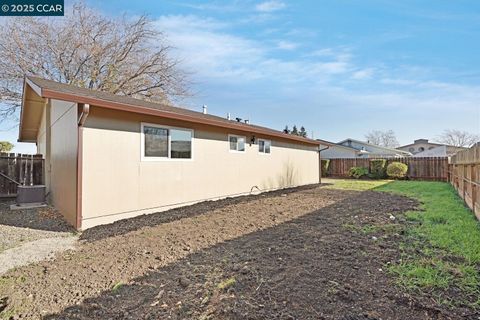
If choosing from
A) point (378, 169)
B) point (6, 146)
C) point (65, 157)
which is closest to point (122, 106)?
point (65, 157)

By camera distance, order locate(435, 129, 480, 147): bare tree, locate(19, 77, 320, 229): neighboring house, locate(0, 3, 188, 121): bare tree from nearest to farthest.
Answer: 1. locate(19, 77, 320, 229): neighboring house
2. locate(0, 3, 188, 121): bare tree
3. locate(435, 129, 480, 147): bare tree

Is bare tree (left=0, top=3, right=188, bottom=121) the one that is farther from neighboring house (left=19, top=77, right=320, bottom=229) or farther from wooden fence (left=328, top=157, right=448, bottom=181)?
wooden fence (left=328, top=157, right=448, bottom=181)

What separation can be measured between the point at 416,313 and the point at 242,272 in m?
1.73

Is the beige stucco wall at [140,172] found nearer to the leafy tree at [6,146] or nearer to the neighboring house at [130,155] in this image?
the neighboring house at [130,155]

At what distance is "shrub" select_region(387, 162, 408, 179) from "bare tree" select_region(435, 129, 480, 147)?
32.6m

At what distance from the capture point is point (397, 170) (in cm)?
1847

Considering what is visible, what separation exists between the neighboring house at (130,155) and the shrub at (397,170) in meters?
12.6

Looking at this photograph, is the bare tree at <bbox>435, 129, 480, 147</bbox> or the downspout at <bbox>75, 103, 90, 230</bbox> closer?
the downspout at <bbox>75, 103, 90, 230</bbox>

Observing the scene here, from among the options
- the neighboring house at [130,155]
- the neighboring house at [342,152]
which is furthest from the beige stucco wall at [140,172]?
the neighboring house at [342,152]

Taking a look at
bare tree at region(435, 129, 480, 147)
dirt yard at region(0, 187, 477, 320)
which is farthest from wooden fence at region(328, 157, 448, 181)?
bare tree at region(435, 129, 480, 147)

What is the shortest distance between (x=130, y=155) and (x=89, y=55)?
43.6 ft

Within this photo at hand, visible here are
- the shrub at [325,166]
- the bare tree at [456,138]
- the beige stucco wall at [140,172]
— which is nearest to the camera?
the beige stucco wall at [140,172]

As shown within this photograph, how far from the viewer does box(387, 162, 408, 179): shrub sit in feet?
60.3

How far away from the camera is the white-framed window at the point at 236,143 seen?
935 cm
